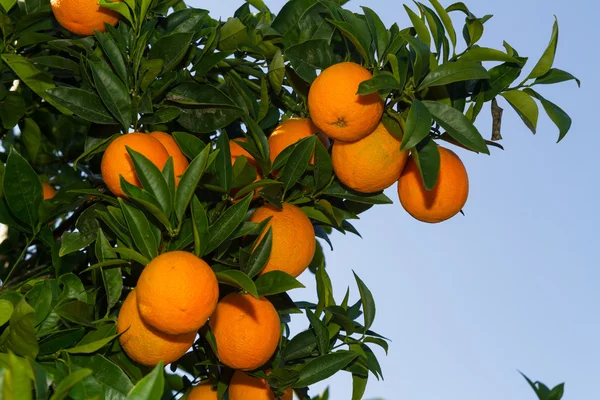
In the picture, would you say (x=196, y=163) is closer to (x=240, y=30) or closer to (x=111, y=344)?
(x=111, y=344)

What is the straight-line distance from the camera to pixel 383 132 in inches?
78.3

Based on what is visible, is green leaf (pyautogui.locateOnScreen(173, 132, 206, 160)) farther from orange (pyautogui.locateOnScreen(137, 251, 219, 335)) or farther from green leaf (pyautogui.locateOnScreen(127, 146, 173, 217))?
orange (pyautogui.locateOnScreen(137, 251, 219, 335))

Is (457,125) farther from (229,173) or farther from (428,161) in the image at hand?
(229,173)

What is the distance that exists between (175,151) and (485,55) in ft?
2.73

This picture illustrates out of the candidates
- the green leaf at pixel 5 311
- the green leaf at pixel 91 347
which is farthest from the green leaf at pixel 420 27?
the green leaf at pixel 5 311

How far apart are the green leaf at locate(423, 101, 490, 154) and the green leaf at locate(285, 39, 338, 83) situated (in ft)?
1.04

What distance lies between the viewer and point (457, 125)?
1.91m

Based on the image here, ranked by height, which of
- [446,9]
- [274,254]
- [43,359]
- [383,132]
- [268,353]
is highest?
[446,9]

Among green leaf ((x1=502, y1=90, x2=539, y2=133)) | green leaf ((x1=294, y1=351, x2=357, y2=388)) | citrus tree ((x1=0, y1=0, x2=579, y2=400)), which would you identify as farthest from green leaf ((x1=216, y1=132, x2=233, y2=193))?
green leaf ((x1=502, y1=90, x2=539, y2=133))

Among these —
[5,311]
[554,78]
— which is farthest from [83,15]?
[554,78]

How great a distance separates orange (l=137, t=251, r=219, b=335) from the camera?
5.52 feet

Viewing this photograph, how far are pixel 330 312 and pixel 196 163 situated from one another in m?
0.69

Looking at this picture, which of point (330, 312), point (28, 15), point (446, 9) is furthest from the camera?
point (28, 15)

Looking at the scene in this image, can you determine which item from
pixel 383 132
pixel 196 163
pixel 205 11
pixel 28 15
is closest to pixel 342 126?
pixel 383 132
